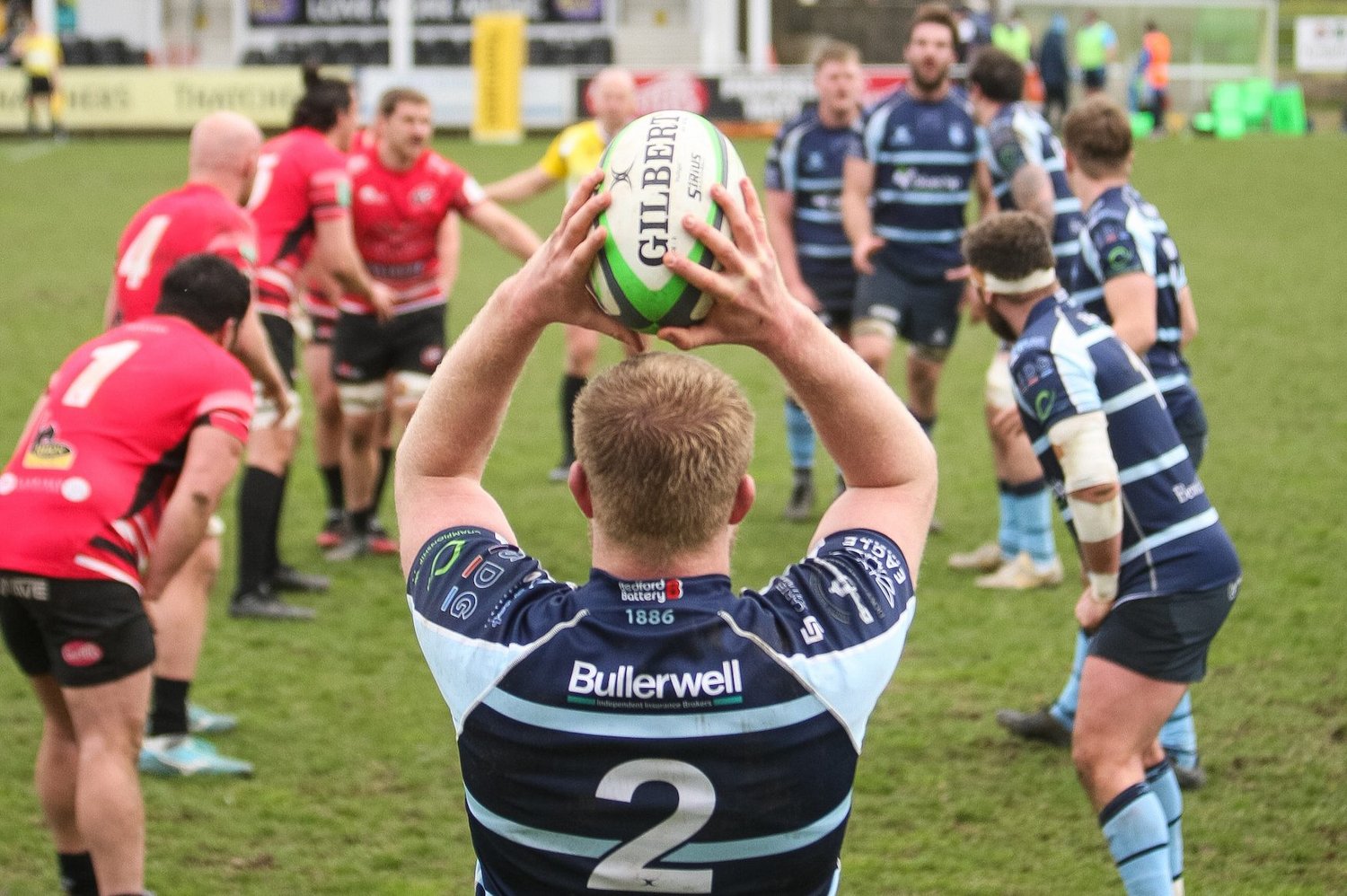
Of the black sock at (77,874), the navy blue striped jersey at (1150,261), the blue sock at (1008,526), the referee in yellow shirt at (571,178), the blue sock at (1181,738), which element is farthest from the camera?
the referee in yellow shirt at (571,178)

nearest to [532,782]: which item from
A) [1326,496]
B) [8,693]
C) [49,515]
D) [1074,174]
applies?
[49,515]

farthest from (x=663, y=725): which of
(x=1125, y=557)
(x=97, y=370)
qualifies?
(x=97, y=370)

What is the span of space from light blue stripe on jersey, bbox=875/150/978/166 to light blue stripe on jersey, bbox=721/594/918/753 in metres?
6.52

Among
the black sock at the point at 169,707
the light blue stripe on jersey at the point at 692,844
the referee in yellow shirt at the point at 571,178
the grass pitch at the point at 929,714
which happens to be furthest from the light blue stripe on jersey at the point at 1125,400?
the referee in yellow shirt at the point at 571,178

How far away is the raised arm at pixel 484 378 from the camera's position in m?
2.37

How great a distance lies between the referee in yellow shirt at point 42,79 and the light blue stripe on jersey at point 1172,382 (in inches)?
1070

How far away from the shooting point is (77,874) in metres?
4.71

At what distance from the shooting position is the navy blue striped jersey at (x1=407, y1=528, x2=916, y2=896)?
7.31 feet

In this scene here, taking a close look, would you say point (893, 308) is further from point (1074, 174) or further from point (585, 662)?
point (585, 662)

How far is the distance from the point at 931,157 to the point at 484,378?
6459 millimetres

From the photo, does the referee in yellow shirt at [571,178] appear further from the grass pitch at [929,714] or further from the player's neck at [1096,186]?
the player's neck at [1096,186]

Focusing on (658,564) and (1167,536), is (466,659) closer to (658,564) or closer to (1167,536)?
(658,564)

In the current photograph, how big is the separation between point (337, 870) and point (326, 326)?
4276 millimetres

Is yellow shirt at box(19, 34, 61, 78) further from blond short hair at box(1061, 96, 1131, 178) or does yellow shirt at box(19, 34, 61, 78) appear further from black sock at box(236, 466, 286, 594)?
blond short hair at box(1061, 96, 1131, 178)
